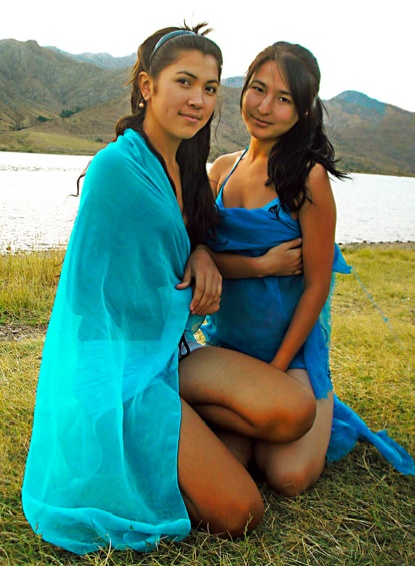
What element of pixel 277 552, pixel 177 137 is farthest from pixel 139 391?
pixel 177 137

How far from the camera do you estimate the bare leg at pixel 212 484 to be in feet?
6.91

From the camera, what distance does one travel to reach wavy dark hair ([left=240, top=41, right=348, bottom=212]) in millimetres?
2486

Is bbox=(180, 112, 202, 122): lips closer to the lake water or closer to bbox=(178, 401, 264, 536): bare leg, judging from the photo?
bbox=(178, 401, 264, 536): bare leg

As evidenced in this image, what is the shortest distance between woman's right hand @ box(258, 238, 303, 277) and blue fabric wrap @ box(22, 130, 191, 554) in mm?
597

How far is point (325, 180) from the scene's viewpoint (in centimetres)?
258

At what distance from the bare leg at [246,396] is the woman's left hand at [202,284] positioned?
22 cm

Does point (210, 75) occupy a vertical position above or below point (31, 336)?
above

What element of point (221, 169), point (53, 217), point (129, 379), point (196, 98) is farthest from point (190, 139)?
point (53, 217)

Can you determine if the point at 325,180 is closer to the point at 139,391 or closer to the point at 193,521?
the point at 139,391

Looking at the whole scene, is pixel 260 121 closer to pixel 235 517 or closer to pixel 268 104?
pixel 268 104

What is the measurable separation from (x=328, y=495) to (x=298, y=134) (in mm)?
1553

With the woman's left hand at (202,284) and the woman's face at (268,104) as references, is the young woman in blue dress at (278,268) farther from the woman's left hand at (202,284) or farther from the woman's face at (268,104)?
the woman's left hand at (202,284)

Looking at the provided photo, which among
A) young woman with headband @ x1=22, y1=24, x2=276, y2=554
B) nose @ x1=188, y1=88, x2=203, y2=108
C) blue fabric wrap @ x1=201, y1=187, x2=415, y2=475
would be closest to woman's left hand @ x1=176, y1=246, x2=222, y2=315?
young woman with headband @ x1=22, y1=24, x2=276, y2=554

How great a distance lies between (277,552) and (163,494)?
1.50ft
